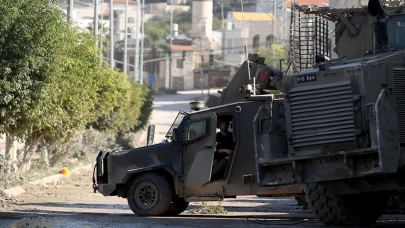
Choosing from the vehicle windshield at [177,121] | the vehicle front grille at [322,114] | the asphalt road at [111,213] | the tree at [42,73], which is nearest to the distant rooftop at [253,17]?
the tree at [42,73]

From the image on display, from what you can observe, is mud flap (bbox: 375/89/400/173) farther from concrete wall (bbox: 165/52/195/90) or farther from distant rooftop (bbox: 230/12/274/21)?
concrete wall (bbox: 165/52/195/90)

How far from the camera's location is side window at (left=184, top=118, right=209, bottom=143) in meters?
18.1

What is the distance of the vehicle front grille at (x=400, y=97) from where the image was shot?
14.1m

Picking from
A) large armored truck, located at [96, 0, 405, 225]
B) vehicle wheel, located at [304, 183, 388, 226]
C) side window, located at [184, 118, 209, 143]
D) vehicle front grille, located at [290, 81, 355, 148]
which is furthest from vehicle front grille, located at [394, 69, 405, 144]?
side window, located at [184, 118, 209, 143]

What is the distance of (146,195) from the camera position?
62.2 ft

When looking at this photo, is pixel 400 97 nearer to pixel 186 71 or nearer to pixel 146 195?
pixel 146 195

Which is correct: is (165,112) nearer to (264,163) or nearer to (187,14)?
(264,163)

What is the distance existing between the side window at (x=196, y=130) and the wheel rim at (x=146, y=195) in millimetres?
1262

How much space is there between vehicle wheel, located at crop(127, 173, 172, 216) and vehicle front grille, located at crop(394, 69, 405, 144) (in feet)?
19.5

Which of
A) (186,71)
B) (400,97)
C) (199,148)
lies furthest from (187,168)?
(186,71)

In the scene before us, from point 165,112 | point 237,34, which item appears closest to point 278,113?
point 165,112

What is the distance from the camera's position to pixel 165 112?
3351 inches

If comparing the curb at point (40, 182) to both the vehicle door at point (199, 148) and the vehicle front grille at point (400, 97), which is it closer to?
the vehicle door at point (199, 148)

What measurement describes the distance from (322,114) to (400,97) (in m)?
1.21
